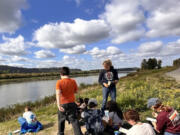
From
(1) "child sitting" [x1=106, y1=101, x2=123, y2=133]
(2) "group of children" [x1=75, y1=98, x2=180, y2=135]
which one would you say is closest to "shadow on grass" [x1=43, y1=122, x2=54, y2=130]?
(2) "group of children" [x1=75, y1=98, x2=180, y2=135]

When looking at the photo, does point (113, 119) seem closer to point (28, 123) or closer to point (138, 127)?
point (138, 127)

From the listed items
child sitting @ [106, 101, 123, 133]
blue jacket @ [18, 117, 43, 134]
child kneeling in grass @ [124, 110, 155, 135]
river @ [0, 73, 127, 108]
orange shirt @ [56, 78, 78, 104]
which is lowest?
river @ [0, 73, 127, 108]

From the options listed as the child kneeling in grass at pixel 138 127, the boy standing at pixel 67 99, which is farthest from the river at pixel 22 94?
the child kneeling in grass at pixel 138 127

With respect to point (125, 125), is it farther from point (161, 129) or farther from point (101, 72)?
point (101, 72)

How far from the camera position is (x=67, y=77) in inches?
130

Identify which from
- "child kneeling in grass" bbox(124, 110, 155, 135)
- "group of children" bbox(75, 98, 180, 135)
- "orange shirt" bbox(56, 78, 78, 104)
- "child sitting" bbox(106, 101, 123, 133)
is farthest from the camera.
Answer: "child sitting" bbox(106, 101, 123, 133)

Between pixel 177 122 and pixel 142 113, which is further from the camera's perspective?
pixel 142 113

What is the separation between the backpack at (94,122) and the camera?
3424 mm

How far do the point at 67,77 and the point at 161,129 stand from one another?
2157 mm

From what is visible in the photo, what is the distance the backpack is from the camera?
11.2 ft

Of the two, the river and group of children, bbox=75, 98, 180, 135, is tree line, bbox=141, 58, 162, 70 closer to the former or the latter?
the river

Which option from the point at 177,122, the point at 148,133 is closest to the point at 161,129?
the point at 177,122

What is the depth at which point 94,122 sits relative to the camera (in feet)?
11.4

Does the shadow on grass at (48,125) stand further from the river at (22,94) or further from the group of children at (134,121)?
the river at (22,94)
